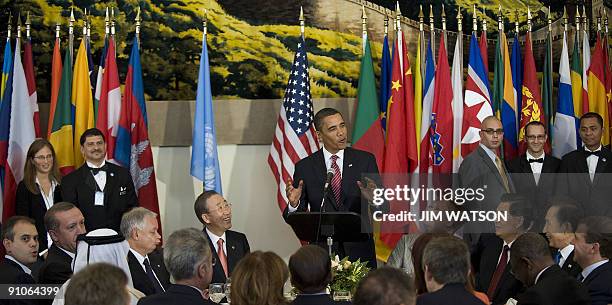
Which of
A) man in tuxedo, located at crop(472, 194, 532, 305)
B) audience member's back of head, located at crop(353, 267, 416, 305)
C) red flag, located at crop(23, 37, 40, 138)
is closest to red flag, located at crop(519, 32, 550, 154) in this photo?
man in tuxedo, located at crop(472, 194, 532, 305)

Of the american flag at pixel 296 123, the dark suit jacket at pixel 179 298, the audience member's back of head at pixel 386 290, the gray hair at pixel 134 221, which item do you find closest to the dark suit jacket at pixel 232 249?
the gray hair at pixel 134 221

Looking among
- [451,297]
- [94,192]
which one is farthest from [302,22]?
[451,297]

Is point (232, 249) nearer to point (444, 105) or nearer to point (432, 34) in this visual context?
point (444, 105)

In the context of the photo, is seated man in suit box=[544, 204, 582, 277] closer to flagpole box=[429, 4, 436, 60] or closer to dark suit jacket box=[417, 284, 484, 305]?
dark suit jacket box=[417, 284, 484, 305]

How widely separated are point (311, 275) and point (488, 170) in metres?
3.69

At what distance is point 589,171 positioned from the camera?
309 inches

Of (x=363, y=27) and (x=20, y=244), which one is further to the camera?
(x=363, y=27)

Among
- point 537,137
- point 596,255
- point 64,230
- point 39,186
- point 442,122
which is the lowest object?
point 596,255

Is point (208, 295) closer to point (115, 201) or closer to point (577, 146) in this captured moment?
point (115, 201)

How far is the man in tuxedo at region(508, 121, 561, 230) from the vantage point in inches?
308

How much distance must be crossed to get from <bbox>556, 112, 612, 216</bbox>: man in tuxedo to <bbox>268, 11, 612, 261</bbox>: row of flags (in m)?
0.46

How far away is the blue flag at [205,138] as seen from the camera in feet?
28.0

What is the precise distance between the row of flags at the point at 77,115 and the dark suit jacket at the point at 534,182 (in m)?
2.91

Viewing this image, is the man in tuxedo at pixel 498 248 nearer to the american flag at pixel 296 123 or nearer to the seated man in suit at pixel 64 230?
the american flag at pixel 296 123
